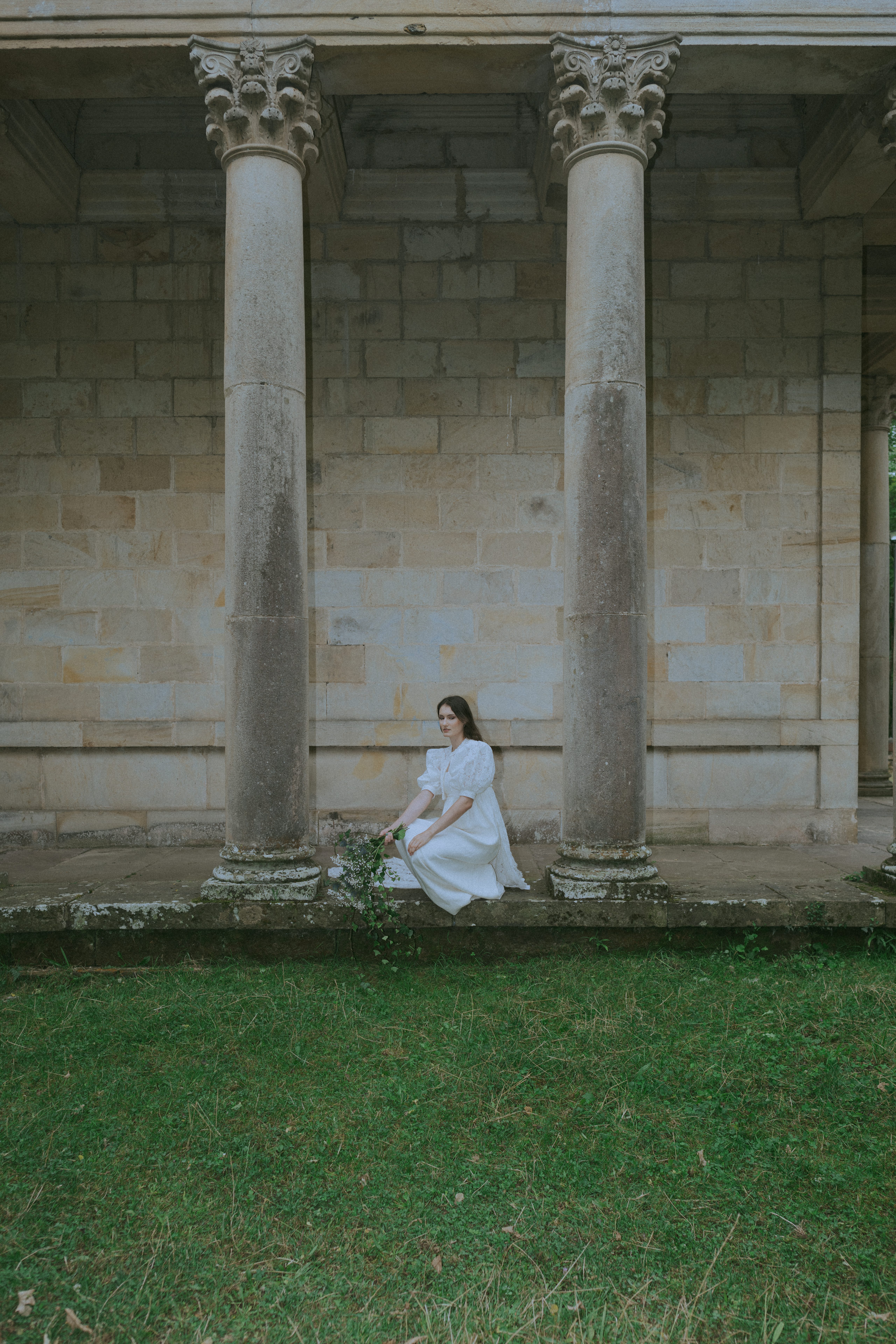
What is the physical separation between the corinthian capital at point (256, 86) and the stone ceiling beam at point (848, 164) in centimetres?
416

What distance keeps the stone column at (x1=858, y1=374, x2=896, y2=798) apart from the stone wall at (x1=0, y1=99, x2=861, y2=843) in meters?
4.34

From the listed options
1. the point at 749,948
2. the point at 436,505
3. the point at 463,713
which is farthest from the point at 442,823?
the point at 436,505

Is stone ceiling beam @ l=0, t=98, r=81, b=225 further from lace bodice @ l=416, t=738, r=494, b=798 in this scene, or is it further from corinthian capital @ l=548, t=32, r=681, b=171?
lace bodice @ l=416, t=738, r=494, b=798

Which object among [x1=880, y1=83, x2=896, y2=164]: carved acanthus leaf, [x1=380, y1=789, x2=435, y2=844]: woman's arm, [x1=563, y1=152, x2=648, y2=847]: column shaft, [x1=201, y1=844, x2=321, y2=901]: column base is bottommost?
[x1=201, y1=844, x2=321, y2=901]: column base

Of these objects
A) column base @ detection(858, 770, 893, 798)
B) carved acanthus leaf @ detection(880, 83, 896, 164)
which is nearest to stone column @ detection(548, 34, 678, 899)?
carved acanthus leaf @ detection(880, 83, 896, 164)

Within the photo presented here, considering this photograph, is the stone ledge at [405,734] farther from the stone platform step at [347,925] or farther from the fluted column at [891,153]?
the stone platform step at [347,925]

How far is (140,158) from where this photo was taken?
8.22 m

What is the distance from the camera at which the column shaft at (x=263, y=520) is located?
5.77 m

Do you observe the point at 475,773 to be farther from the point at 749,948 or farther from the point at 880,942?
the point at 880,942

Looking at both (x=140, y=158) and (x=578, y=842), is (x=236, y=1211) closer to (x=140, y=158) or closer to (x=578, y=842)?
(x=578, y=842)

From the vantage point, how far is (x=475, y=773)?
5.78 metres

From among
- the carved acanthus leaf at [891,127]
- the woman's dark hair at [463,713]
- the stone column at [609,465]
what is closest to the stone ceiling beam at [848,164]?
the carved acanthus leaf at [891,127]

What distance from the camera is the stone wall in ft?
26.7

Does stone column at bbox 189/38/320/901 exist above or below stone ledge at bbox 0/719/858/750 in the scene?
above
